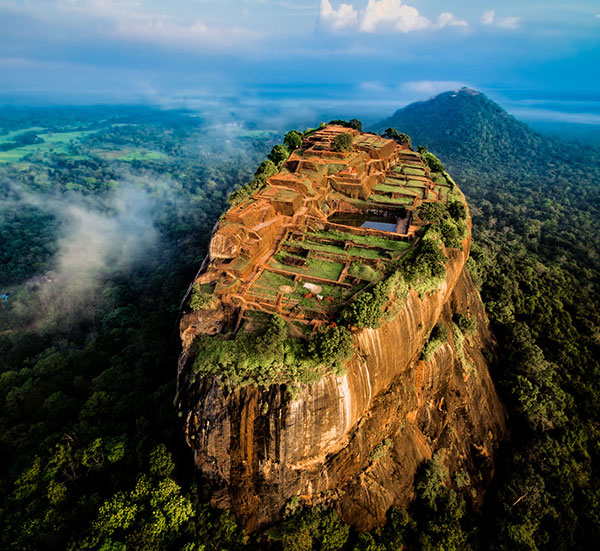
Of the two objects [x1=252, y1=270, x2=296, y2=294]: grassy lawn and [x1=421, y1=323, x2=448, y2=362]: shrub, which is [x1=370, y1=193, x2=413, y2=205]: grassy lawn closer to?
[x1=421, y1=323, x2=448, y2=362]: shrub

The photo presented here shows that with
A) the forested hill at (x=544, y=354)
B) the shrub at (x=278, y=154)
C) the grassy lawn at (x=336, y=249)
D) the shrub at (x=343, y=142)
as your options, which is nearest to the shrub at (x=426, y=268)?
the grassy lawn at (x=336, y=249)

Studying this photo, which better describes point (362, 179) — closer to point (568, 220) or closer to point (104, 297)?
point (104, 297)

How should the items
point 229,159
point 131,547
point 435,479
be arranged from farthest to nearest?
point 229,159 → point 435,479 → point 131,547

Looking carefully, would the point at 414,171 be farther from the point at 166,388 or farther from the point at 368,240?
the point at 166,388

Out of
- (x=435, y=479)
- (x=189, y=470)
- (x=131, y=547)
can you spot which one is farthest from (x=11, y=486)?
(x=435, y=479)

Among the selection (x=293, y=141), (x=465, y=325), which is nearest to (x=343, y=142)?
(x=293, y=141)

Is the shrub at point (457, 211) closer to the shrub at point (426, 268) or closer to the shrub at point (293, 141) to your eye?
the shrub at point (426, 268)
